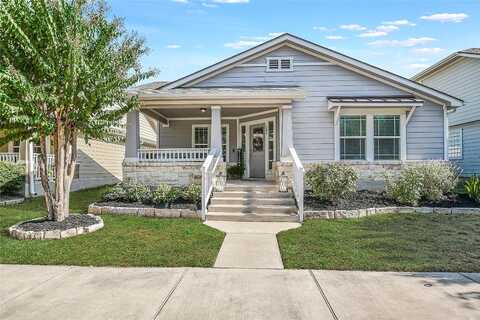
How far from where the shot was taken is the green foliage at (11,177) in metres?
13.4

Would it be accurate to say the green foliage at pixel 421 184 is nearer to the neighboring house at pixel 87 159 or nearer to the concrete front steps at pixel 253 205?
the concrete front steps at pixel 253 205

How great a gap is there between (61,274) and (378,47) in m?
15.6

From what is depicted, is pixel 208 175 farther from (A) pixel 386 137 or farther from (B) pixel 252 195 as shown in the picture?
(A) pixel 386 137

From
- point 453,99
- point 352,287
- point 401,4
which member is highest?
point 401,4

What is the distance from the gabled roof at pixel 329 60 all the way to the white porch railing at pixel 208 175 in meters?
3.87

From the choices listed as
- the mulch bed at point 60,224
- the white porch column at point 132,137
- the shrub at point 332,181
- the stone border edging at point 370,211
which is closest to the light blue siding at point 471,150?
the stone border edging at point 370,211

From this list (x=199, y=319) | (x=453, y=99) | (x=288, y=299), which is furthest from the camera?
(x=453, y=99)

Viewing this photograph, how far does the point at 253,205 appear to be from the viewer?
419 inches

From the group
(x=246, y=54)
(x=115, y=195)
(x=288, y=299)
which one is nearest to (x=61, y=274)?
(x=288, y=299)

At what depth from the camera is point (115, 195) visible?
439 inches

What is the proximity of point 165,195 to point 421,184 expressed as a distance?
7005 millimetres

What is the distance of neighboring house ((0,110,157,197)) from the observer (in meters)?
14.5

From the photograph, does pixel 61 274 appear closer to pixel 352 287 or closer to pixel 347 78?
pixel 352 287

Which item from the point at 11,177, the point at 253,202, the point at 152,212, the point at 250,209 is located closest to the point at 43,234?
the point at 152,212
